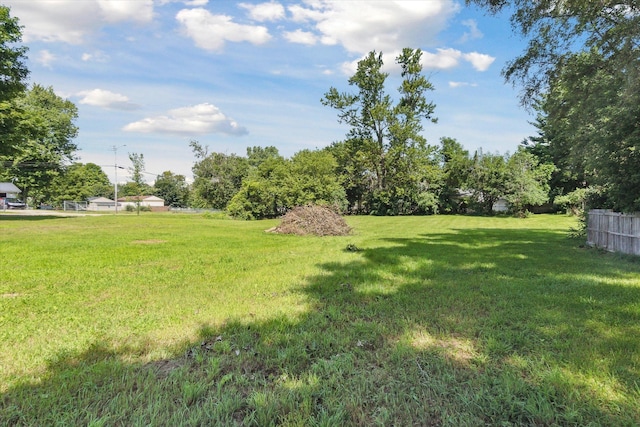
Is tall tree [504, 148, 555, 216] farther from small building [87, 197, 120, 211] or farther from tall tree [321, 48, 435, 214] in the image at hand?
small building [87, 197, 120, 211]

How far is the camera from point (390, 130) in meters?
33.5

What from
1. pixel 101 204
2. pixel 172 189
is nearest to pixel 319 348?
pixel 101 204

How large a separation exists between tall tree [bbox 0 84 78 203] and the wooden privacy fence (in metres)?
34.3

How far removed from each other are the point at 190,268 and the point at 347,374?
5.03 metres

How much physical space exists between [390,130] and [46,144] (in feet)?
108

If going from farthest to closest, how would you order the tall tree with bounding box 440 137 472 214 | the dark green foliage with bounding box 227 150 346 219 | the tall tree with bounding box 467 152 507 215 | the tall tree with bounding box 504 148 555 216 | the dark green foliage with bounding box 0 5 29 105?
the tall tree with bounding box 440 137 472 214 < the tall tree with bounding box 467 152 507 215 < the tall tree with bounding box 504 148 555 216 < the dark green foliage with bounding box 227 150 346 219 < the dark green foliage with bounding box 0 5 29 105

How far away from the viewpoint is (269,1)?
29.6ft

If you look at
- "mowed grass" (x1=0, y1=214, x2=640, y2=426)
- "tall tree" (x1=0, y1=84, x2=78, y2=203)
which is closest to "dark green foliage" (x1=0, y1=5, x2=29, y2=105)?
"tall tree" (x1=0, y1=84, x2=78, y2=203)

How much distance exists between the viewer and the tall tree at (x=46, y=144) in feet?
101

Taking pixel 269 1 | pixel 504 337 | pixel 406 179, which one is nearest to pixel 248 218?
pixel 406 179

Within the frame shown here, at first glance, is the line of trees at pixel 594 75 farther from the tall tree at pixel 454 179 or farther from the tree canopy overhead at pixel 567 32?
the tall tree at pixel 454 179

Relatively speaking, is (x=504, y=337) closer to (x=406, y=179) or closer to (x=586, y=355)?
(x=586, y=355)

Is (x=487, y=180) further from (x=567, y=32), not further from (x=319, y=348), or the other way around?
(x=319, y=348)

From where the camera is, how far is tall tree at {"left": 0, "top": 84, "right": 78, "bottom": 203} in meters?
30.9
